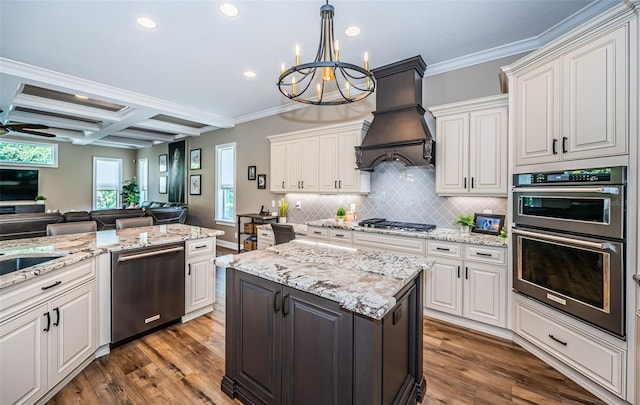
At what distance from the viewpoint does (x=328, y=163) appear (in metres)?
4.27

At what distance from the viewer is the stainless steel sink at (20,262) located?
5.85 ft

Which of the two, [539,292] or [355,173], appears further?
[355,173]

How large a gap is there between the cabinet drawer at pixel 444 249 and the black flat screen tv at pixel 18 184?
10.4 meters

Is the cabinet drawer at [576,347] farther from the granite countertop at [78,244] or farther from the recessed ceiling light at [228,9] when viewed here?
the recessed ceiling light at [228,9]

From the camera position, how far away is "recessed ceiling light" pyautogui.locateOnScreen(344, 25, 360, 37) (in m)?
2.72

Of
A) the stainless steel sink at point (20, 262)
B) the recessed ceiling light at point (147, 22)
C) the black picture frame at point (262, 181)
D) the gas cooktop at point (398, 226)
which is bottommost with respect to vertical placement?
Result: the stainless steel sink at point (20, 262)

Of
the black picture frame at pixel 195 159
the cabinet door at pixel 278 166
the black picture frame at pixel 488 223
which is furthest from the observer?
the black picture frame at pixel 195 159

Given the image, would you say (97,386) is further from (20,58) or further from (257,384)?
(20,58)

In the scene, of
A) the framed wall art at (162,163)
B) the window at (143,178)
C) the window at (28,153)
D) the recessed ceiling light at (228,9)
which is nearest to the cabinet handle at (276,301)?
the recessed ceiling light at (228,9)

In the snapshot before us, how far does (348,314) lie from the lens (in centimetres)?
130

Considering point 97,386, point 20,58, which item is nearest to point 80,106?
point 20,58

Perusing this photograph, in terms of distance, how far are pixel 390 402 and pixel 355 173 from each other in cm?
291

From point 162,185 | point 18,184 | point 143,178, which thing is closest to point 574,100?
point 162,185

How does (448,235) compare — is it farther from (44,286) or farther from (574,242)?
(44,286)
